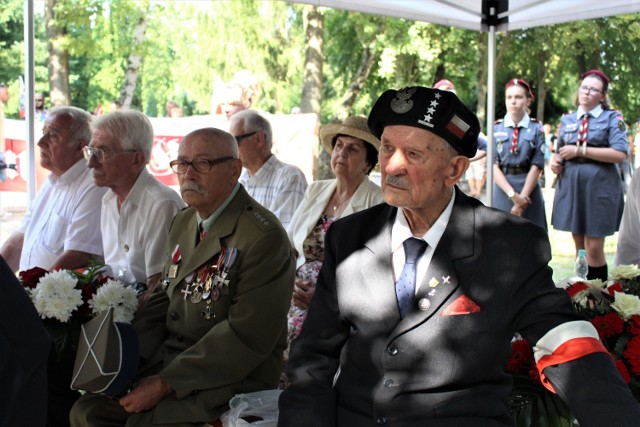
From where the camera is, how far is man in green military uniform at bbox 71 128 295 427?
323 centimetres

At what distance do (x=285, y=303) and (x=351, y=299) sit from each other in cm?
102

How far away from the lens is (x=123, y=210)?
174 inches

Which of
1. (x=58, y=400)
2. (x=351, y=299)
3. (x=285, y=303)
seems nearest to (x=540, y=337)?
(x=351, y=299)

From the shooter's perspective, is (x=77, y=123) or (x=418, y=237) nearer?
(x=418, y=237)

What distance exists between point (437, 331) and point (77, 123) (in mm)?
3714

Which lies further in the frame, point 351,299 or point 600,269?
point 600,269

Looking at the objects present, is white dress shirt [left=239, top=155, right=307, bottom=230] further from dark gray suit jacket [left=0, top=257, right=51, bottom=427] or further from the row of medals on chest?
dark gray suit jacket [left=0, top=257, right=51, bottom=427]

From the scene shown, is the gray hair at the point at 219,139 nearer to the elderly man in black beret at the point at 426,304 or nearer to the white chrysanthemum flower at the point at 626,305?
the elderly man in black beret at the point at 426,304

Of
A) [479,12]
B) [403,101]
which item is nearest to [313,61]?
[479,12]

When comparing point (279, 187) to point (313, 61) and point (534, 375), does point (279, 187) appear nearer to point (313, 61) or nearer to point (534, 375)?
point (534, 375)

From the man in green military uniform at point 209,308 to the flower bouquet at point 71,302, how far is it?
4.6 inches

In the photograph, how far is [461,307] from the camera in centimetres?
223

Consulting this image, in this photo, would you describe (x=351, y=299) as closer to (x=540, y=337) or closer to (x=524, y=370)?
(x=540, y=337)

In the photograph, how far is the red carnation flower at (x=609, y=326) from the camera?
2914mm
